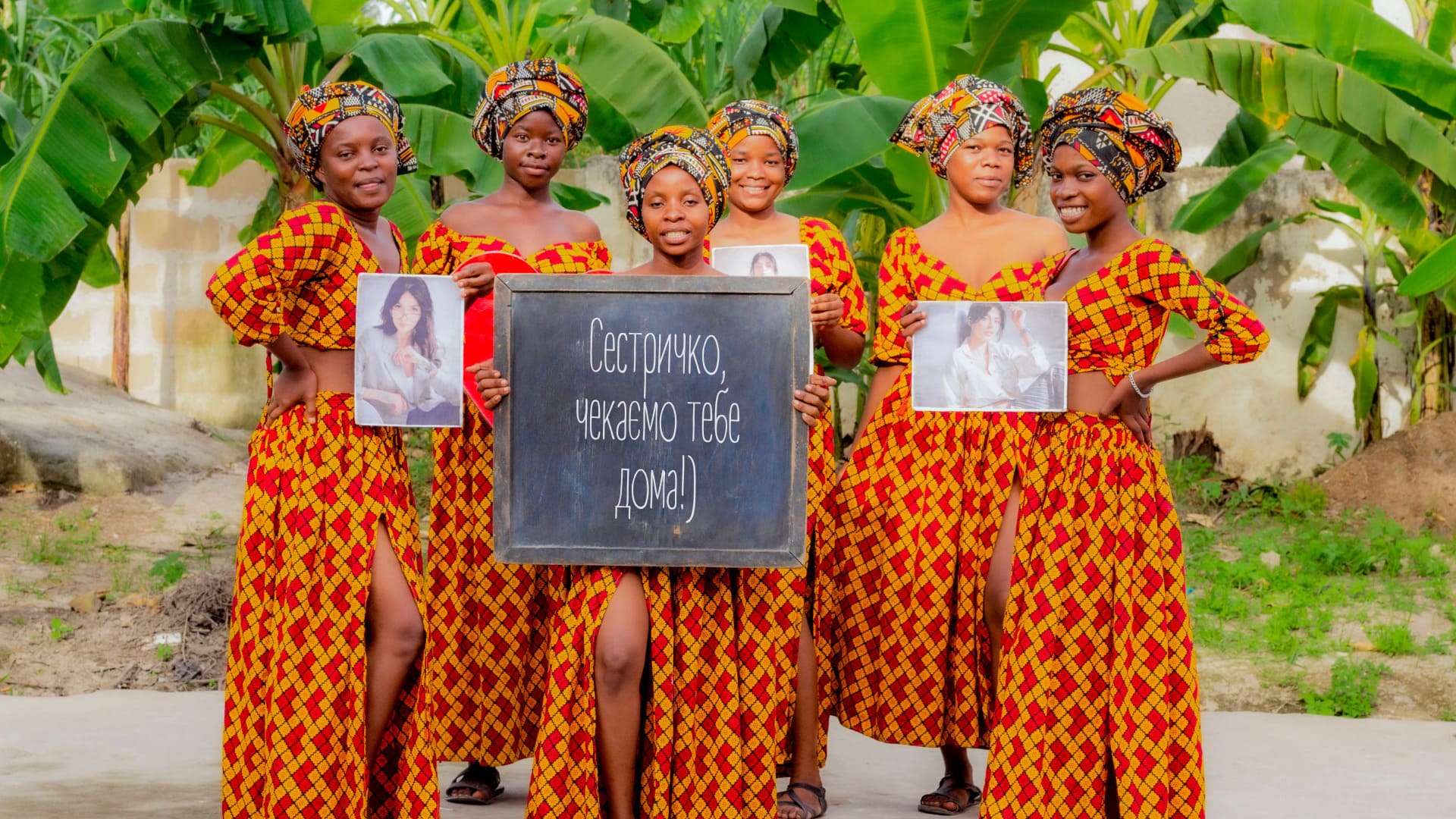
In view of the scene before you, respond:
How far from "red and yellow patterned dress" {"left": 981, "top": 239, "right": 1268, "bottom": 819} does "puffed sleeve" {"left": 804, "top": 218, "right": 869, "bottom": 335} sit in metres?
0.72

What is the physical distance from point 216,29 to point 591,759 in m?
3.60

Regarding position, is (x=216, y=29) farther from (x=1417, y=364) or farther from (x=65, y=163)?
(x=1417, y=364)

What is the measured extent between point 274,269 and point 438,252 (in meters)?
0.73

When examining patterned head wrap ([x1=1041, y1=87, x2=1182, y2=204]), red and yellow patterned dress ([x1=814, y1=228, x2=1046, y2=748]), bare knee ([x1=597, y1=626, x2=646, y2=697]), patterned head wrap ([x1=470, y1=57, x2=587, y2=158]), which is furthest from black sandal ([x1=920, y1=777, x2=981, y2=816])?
patterned head wrap ([x1=470, y1=57, x2=587, y2=158])

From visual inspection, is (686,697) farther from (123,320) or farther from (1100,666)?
(123,320)

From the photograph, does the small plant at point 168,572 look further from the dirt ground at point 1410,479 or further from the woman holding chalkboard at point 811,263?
the dirt ground at point 1410,479

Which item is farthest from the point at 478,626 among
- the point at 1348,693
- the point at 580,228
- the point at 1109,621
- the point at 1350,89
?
the point at 1350,89

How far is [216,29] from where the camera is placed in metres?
5.67

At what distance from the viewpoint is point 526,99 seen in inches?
155

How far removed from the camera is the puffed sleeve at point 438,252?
157 inches

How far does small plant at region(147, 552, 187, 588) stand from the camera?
7457 mm

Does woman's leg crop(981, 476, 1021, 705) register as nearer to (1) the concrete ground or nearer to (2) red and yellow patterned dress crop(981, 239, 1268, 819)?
(2) red and yellow patterned dress crop(981, 239, 1268, 819)

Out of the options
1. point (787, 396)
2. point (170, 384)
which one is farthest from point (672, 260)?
point (170, 384)

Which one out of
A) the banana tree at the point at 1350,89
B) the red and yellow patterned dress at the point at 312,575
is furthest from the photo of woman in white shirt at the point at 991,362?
the banana tree at the point at 1350,89
